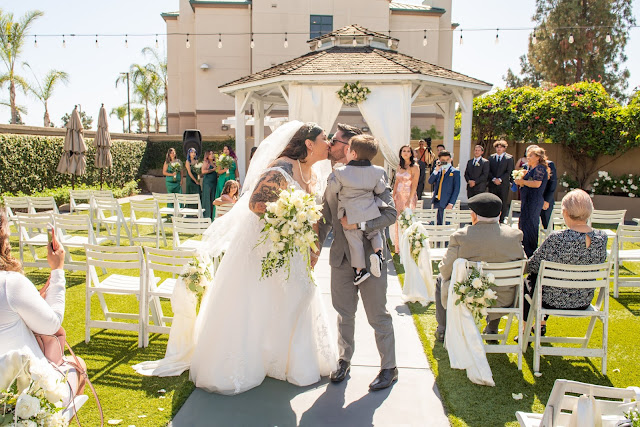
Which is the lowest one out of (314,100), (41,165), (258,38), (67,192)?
(67,192)

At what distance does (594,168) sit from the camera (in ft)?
57.8

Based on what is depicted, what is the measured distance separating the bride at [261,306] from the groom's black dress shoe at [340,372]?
0.42 feet

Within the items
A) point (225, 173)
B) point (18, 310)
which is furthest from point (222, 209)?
point (18, 310)

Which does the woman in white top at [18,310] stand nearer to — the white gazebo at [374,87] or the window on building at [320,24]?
the white gazebo at [374,87]

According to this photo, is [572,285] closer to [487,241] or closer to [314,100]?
[487,241]

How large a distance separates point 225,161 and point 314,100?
9.35 ft

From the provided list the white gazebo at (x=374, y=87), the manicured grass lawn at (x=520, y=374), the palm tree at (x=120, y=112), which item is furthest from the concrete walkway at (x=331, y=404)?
the palm tree at (x=120, y=112)

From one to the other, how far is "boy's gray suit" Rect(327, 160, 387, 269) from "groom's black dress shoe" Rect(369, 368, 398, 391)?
958mm

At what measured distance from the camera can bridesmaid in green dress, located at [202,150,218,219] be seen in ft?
43.5

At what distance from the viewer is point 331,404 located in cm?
407

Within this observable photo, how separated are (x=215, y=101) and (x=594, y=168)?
20050 millimetres

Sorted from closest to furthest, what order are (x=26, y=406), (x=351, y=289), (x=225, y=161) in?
(x=26, y=406) → (x=351, y=289) → (x=225, y=161)

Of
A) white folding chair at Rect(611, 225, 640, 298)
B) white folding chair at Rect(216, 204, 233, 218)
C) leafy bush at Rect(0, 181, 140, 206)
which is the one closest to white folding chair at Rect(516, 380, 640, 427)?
white folding chair at Rect(611, 225, 640, 298)

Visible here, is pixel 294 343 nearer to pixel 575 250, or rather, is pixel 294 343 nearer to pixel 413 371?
pixel 413 371
